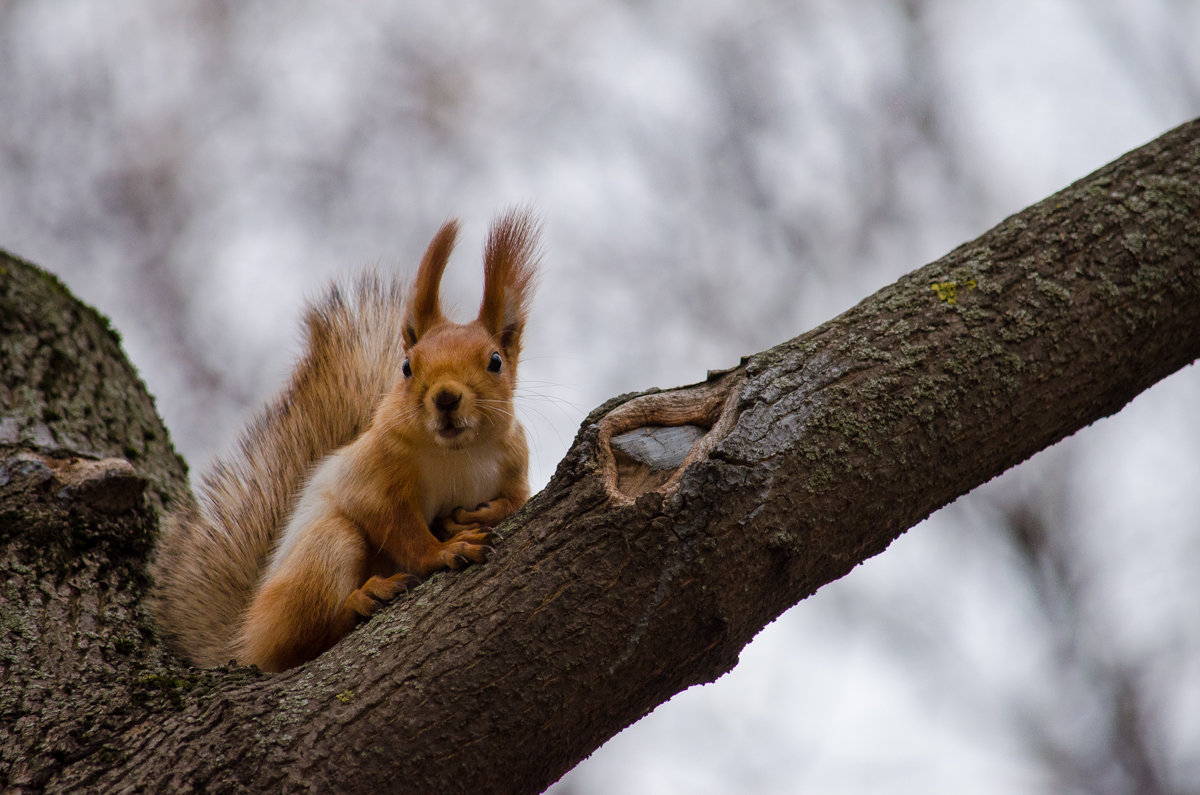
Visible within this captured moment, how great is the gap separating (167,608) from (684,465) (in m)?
1.28

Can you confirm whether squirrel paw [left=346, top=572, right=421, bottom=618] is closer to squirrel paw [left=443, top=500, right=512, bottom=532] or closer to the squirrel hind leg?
the squirrel hind leg

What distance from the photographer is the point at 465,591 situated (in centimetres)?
169

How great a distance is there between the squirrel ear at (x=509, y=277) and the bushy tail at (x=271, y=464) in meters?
0.39

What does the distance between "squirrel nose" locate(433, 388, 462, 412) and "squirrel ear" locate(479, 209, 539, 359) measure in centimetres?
37

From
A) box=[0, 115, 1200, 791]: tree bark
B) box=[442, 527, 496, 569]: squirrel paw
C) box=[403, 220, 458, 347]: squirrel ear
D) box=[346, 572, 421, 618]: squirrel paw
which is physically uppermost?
box=[403, 220, 458, 347]: squirrel ear

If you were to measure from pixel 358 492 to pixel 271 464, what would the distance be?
60 centimetres

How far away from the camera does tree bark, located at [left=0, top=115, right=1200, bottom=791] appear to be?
1.57 m

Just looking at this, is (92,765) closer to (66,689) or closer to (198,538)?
A: (66,689)

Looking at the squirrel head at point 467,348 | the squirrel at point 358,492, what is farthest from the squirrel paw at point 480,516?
the squirrel head at point 467,348

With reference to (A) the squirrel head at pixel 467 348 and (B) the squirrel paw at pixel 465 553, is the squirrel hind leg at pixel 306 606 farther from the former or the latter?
(B) the squirrel paw at pixel 465 553

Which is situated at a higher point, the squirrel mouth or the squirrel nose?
the squirrel nose

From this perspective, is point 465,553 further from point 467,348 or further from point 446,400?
point 467,348

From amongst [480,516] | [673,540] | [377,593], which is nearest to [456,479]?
[480,516]

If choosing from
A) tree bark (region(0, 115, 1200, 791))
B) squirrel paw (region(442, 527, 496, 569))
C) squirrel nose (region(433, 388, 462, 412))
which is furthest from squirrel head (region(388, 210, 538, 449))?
tree bark (region(0, 115, 1200, 791))
